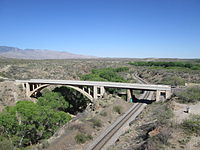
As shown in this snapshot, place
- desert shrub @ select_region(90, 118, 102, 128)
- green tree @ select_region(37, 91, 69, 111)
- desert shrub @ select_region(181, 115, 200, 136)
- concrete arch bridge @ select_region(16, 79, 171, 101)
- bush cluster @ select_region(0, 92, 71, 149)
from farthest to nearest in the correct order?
1. green tree @ select_region(37, 91, 69, 111)
2. concrete arch bridge @ select_region(16, 79, 171, 101)
3. desert shrub @ select_region(90, 118, 102, 128)
4. bush cluster @ select_region(0, 92, 71, 149)
5. desert shrub @ select_region(181, 115, 200, 136)

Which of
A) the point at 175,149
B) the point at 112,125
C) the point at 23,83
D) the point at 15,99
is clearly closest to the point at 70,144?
the point at 112,125

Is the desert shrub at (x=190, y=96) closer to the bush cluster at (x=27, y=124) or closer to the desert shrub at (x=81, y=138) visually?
the desert shrub at (x=81, y=138)

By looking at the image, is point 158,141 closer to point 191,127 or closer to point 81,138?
point 191,127

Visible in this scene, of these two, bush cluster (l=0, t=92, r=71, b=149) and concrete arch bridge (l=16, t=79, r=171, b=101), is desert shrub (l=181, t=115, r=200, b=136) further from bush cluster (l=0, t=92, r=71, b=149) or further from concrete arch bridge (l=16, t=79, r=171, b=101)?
bush cluster (l=0, t=92, r=71, b=149)

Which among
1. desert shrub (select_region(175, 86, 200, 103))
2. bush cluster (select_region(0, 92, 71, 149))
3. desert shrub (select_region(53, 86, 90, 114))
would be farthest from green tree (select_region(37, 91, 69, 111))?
desert shrub (select_region(175, 86, 200, 103))

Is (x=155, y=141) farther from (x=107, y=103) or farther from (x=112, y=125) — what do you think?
(x=107, y=103)

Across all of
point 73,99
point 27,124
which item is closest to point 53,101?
point 73,99

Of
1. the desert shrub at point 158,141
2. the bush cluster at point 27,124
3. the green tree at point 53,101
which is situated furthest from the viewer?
the green tree at point 53,101

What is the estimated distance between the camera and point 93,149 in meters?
18.4

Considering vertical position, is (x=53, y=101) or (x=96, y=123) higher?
(x=96, y=123)

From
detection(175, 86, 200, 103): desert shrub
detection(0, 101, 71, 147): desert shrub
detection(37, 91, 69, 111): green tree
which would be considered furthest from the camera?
detection(37, 91, 69, 111): green tree

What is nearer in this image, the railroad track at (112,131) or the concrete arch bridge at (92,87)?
the railroad track at (112,131)

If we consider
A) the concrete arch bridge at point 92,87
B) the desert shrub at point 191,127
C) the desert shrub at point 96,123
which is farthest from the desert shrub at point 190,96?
the desert shrub at point 96,123

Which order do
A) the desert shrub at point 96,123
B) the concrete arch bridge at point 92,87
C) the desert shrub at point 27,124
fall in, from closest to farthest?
the desert shrub at point 27,124
the desert shrub at point 96,123
the concrete arch bridge at point 92,87
